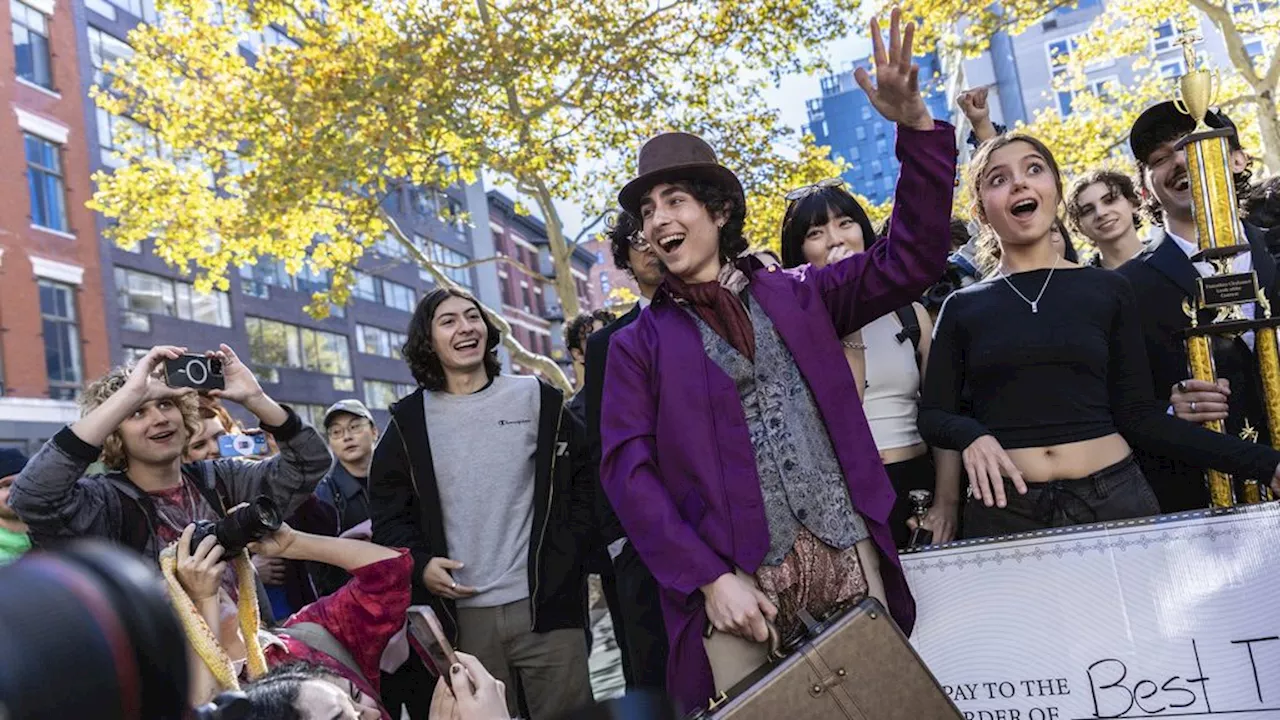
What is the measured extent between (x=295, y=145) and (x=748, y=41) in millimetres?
5767

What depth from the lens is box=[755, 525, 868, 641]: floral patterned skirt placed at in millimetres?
2594

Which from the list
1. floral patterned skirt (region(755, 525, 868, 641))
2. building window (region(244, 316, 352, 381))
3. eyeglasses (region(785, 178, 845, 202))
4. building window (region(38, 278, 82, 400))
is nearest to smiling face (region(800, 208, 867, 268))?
eyeglasses (region(785, 178, 845, 202))

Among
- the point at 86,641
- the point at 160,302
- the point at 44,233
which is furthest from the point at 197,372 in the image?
the point at 160,302

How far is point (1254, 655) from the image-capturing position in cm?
296

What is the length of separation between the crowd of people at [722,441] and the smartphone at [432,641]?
3 cm

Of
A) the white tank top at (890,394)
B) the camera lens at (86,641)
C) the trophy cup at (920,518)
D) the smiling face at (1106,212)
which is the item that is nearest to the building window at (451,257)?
the smiling face at (1106,212)

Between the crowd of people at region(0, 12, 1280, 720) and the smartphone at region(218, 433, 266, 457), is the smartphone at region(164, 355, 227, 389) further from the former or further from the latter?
the smartphone at region(218, 433, 266, 457)

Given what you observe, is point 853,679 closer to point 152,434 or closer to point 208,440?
point 152,434

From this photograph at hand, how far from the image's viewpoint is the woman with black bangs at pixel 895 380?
11.6 ft

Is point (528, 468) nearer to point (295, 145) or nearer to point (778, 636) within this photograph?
point (778, 636)

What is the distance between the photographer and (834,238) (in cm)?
404

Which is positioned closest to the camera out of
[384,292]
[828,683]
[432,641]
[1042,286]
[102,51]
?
[432,641]

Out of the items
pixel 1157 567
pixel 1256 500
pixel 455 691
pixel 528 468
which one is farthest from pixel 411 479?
pixel 1256 500

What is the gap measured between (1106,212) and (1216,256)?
1642 millimetres
